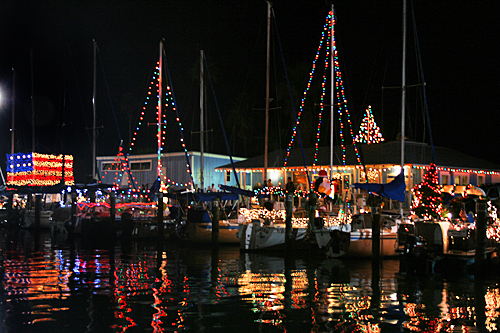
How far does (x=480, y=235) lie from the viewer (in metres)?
17.4

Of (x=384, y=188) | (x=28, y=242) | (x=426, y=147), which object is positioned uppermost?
(x=426, y=147)

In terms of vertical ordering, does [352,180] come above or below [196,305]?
above

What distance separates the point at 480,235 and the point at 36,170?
3349cm

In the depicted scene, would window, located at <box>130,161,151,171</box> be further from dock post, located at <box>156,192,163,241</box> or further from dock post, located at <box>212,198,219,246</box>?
dock post, located at <box>212,198,219,246</box>

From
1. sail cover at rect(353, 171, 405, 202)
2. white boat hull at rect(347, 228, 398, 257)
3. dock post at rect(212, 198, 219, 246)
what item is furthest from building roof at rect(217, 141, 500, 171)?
white boat hull at rect(347, 228, 398, 257)

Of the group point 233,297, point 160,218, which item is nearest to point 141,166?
point 160,218

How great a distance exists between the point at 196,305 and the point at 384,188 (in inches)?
492

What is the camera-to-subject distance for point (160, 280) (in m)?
16.7

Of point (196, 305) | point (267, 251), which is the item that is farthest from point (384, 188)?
point (196, 305)

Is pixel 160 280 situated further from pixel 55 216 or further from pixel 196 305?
pixel 55 216

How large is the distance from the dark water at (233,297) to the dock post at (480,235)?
2.03 feet

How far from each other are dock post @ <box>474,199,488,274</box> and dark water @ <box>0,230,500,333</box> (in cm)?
62

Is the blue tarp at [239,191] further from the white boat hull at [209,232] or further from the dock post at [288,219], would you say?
the dock post at [288,219]

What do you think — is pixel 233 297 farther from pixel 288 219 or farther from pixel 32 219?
pixel 32 219
